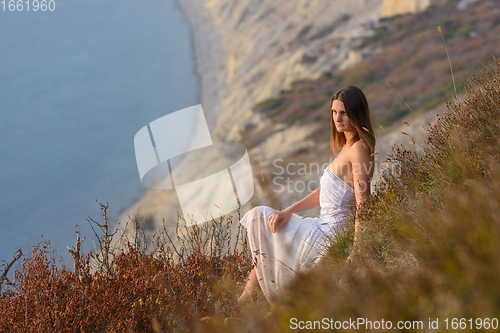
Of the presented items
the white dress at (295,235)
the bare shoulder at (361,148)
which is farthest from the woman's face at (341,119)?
the white dress at (295,235)

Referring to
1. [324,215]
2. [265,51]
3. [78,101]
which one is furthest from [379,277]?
[265,51]

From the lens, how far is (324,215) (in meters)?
2.13

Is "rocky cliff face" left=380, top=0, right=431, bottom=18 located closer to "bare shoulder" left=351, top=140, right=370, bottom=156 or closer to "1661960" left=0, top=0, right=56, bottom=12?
"1661960" left=0, top=0, right=56, bottom=12

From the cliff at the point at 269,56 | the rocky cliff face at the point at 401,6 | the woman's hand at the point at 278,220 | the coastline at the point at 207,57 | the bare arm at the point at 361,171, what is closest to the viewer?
the bare arm at the point at 361,171

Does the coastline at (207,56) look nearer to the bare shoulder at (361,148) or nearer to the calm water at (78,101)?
the calm water at (78,101)

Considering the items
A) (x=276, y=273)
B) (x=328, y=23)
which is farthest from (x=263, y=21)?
(x=276, y=273)

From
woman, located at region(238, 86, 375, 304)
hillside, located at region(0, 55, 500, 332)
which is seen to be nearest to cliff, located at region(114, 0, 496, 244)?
woman, located at region(238, 86, 375, 304)

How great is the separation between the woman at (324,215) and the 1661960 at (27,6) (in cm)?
2174

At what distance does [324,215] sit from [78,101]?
19.7 metres

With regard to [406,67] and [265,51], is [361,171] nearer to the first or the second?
[406,67]

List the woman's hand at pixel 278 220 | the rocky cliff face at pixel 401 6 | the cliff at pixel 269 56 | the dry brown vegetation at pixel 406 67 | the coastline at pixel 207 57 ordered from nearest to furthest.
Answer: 1. the woman's hand at pixel 278 220
2. the cliff at pixel 269 56
3. the dry brown vegetation at pixel 406 67
4. the coastline at pixel 207 57
5. the rocky cliff face at pixel 401 6

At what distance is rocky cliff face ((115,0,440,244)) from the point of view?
69.6ft

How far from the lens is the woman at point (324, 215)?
1.92 meters

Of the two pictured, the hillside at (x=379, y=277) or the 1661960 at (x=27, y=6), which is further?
the 1661960 at (x=27, y=6)
